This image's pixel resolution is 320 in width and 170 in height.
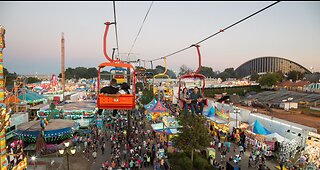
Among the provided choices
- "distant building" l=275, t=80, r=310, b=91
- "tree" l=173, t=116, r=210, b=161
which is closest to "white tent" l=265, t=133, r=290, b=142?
"tree" l=173, t=116, r=210, b=161

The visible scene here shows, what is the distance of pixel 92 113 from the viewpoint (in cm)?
2103

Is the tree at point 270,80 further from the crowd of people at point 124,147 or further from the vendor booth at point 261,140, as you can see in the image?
the crowd of people at point 124,147

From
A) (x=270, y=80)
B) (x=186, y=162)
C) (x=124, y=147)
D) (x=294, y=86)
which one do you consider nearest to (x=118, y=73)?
(x=186, y=162)

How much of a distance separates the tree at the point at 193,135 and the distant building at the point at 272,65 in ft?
358

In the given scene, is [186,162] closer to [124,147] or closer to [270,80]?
[124,147]

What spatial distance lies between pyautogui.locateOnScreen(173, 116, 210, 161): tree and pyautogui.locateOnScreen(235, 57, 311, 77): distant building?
4294 inches

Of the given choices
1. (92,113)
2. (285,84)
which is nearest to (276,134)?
(92,113)

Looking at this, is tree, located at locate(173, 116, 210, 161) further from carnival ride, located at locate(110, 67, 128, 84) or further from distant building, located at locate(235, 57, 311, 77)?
distant building, located at locate(235, 57, 311, 77)

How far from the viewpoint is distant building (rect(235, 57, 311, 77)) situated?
342 feet

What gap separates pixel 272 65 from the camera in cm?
10781

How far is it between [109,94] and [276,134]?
13787 mm

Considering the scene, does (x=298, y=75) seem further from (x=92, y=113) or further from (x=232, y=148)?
(x=92, y=113)

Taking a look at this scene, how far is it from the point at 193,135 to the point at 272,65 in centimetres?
11253

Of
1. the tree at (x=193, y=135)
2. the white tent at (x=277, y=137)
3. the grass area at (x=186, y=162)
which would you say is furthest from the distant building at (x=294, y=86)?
the tree at (x=193, y=135)
